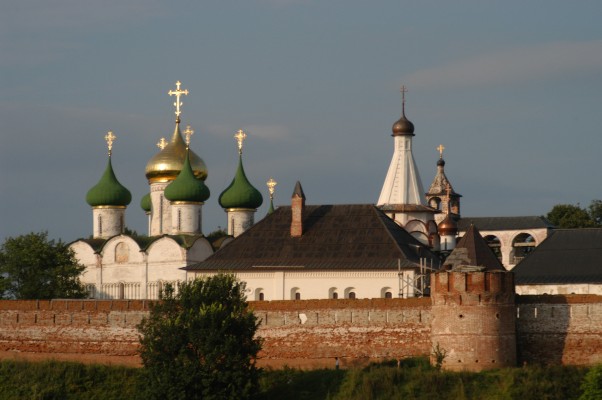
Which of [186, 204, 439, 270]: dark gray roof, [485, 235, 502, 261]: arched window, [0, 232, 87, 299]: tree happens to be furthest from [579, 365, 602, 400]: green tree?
[485, 235, 502, 261]: arched window

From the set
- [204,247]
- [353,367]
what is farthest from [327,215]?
[353,367]

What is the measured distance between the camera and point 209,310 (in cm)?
4078

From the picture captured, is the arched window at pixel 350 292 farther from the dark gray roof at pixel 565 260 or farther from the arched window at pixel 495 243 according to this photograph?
the arched window at pixel 495 243

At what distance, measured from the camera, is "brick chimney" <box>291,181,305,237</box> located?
51719 millimetres

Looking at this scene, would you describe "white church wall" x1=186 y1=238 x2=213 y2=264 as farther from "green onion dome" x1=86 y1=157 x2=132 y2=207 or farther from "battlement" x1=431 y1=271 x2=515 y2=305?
"battlement" x1=431 y1=271 x2=515 y2=305

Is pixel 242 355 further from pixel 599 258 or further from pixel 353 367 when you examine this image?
pixel 599 258

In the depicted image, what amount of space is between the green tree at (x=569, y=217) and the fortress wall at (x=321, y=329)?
29.8 m

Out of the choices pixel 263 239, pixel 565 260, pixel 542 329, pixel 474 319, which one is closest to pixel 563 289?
pixel 565 260

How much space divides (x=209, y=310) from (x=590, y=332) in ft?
29.6

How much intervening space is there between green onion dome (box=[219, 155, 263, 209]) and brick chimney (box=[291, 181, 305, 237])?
26.6 feet

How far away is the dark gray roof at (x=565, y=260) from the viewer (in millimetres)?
48281

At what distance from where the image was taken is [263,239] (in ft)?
171

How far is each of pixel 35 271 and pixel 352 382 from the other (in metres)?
16.4

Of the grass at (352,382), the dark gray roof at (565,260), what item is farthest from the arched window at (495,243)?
the grass at (352,382)
